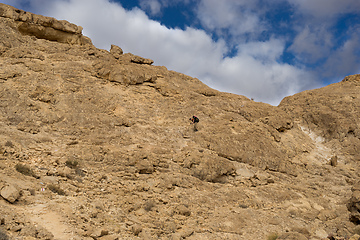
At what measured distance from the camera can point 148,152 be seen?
13.7 m

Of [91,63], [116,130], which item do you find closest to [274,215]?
[116,130]

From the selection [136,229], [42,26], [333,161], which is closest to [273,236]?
[136,229]

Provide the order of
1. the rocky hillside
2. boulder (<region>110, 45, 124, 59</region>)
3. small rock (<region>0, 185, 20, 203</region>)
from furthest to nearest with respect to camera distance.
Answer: boulder (<region>110, 45, 124, 59</region>) → the rocky hillside → small rock (<region>0, 185, 20, 203</region>)

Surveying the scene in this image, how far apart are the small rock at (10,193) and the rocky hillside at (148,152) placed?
0.03m

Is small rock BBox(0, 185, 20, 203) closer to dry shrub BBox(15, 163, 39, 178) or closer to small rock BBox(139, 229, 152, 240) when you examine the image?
dry shrub BBox(15, 163, 39, 178)

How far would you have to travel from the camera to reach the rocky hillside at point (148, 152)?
30.5 ft

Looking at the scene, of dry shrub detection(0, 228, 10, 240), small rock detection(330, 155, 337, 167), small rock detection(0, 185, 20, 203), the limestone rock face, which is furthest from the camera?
small rock detection(330, 155, 337, 167)

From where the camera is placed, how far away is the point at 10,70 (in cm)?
1520

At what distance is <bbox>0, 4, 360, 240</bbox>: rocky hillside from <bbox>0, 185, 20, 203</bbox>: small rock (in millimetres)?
29

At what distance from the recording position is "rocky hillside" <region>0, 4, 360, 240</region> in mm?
9297

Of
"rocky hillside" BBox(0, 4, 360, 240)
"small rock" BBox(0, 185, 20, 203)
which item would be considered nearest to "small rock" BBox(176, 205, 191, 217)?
"rocky hillside" BBox(0, 4, 360, 240)

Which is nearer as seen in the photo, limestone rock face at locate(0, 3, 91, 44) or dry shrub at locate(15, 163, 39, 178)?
dry shrub at locate(15, 163, 39, 178)

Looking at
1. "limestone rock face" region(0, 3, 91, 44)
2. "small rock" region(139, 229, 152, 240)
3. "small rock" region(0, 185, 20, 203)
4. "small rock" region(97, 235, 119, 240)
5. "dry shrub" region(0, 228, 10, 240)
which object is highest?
"limestone rock face" region(0, 3, 91, 44)

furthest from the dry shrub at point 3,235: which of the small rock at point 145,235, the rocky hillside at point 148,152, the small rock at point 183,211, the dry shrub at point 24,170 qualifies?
the small rock at point 183,211
